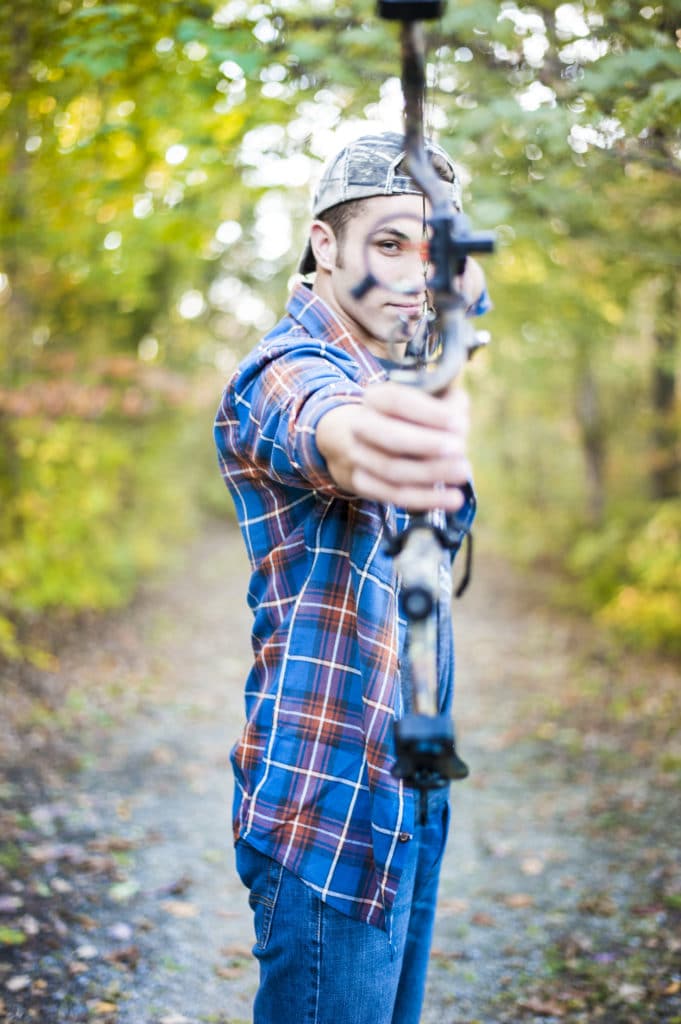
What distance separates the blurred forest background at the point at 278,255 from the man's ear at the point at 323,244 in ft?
1.15

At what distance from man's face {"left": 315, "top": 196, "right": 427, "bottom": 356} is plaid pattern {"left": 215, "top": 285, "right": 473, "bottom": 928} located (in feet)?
0.30

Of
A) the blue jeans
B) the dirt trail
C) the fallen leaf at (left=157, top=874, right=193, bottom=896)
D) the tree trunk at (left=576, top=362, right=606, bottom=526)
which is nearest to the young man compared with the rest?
the blue jeans

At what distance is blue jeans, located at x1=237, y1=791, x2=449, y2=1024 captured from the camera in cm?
158

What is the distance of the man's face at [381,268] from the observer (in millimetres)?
1646

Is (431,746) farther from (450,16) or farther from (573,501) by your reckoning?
(573,501)

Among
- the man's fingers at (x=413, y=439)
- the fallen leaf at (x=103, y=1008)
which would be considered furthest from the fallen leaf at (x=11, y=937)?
the man's fingers at (x=413, y=439)

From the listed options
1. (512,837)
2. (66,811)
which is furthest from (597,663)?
(66,811)

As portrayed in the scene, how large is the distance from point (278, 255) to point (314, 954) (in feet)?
54.1

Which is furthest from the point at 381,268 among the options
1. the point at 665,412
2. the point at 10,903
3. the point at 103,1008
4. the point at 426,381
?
the point at 665,412

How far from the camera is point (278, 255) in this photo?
671 inches

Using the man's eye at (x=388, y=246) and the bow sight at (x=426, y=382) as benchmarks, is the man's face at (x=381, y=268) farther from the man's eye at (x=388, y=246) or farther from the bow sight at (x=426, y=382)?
the bow sight at (x=426, y=382)

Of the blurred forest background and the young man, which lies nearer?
the young man

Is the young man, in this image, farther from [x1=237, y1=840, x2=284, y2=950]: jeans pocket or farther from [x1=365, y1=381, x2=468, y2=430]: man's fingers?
[x1=365, y1=381, x2=468, y2=430]: man's fingers

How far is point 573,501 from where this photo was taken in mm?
14516
